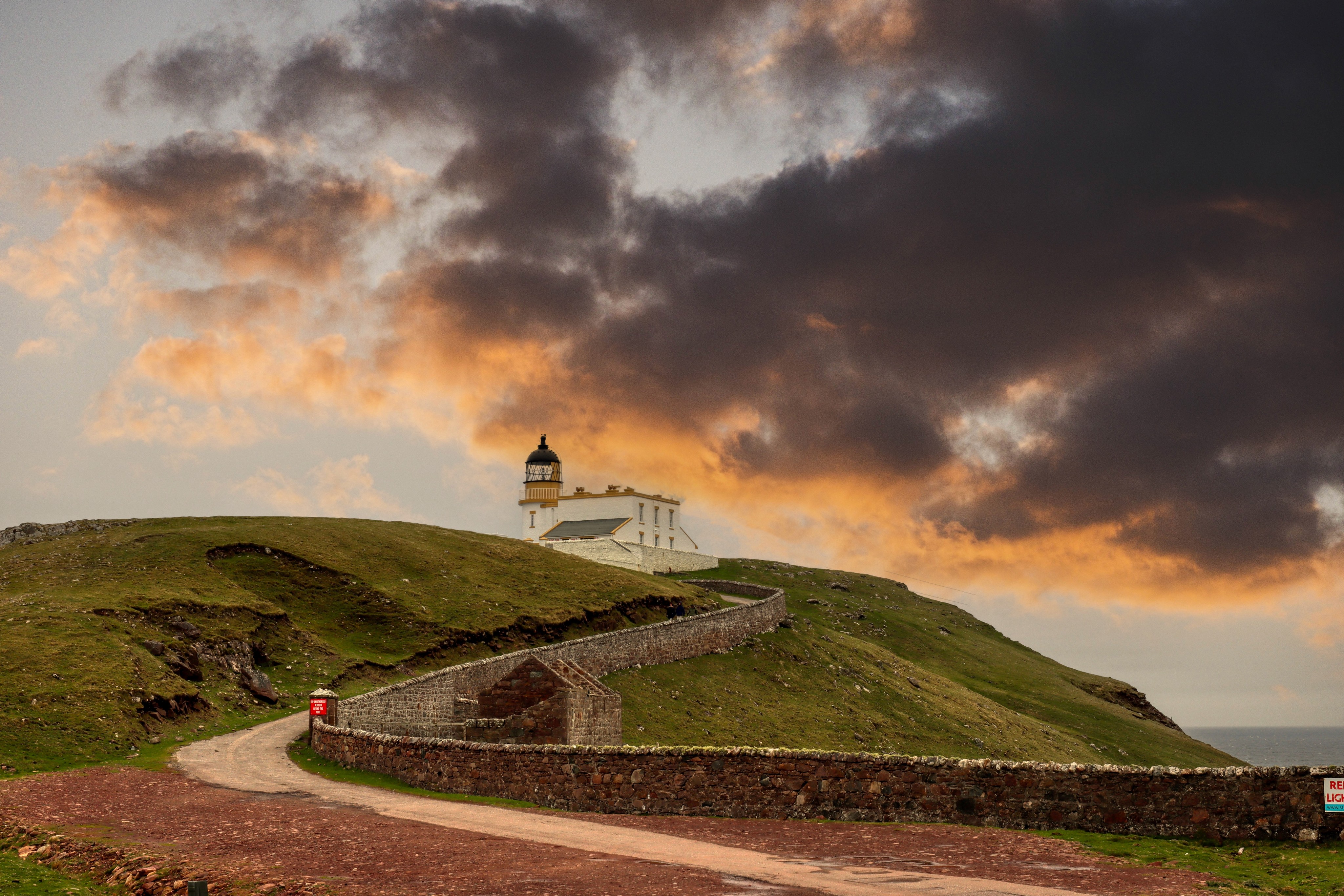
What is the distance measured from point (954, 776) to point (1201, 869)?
485 centimetres

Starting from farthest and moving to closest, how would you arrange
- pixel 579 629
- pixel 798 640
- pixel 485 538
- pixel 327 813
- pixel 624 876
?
1. pixel 485 538
2. pixel 798 640
3. pixel 579 629
4. pixel 327 813
5. pixel 624 876

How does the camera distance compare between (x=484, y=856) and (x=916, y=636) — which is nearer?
(x=484, y=856)

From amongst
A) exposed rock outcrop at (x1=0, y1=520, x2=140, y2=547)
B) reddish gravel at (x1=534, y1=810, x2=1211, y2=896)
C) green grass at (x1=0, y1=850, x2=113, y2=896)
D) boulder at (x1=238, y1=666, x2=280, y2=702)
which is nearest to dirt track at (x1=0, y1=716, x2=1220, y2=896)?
reddish gravel at (x1=534, y1=810, x2=1211, y2=896)

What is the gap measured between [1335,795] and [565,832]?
13.4m

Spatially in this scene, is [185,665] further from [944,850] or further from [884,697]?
[884,697]

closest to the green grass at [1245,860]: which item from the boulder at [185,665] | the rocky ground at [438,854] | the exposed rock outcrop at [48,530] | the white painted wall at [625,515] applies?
the rocky ground at [438,854]

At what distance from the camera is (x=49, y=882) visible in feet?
56.4

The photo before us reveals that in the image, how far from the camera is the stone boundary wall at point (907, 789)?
1753cm

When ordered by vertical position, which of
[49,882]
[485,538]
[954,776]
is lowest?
→ [49,882]

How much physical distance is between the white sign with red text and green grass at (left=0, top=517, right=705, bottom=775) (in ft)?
100.0

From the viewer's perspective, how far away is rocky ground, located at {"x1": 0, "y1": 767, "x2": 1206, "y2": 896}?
15102 mm

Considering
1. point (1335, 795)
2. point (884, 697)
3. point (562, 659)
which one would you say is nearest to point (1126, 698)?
point (884, 697)

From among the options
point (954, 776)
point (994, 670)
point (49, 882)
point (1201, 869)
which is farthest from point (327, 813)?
point (994, 670)

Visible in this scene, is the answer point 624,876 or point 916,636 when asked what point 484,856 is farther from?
point 916,636
